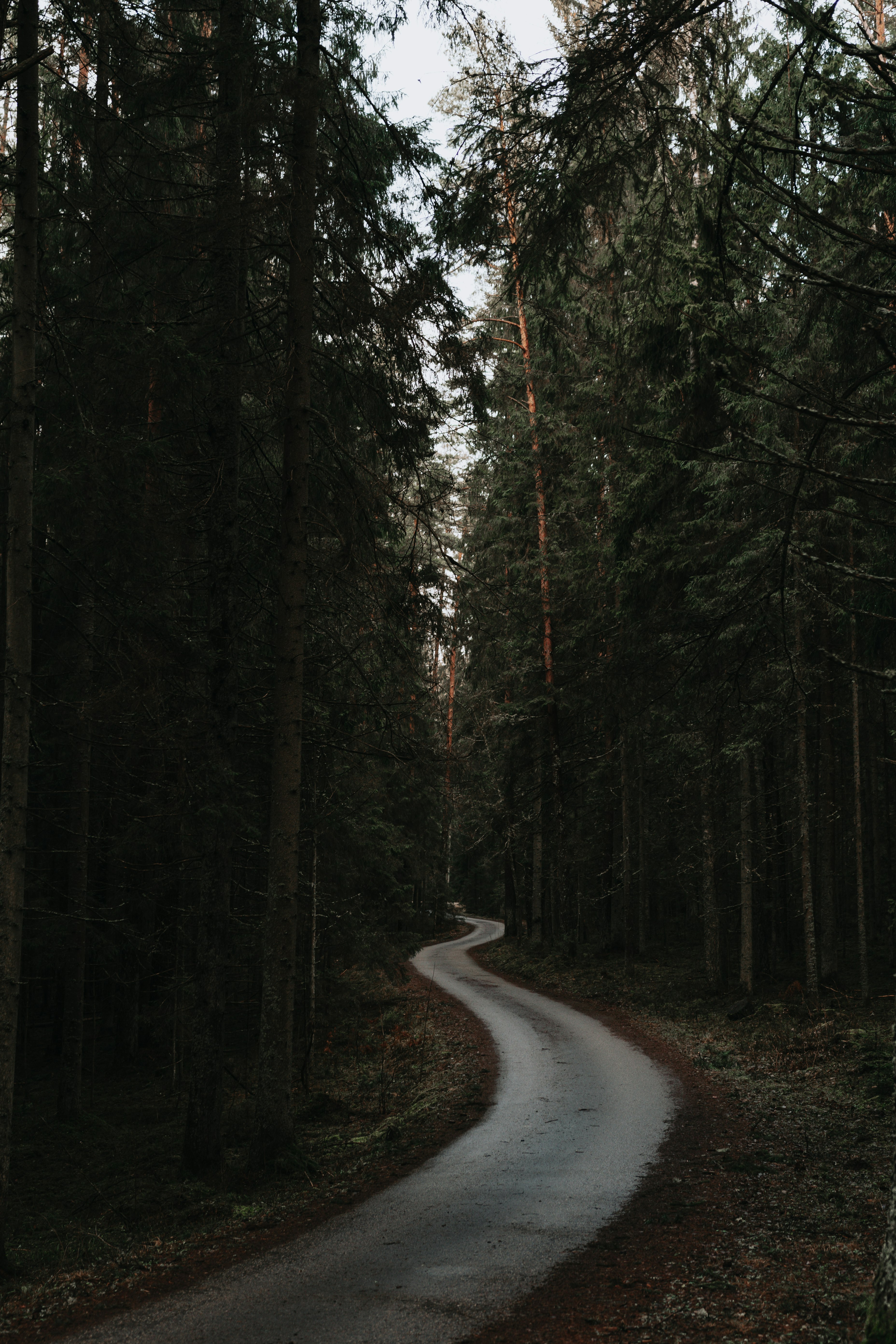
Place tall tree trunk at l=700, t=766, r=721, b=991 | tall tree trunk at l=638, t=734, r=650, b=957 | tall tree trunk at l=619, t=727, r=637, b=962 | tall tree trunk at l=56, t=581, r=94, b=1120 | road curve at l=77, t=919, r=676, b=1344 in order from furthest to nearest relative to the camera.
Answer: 1. tall tree trunk at l=638, t=734, r=650, b=957
2. tall tree trunk at l=619, t=727, r=637, b=962
3. tall tree trunk at l=700, t=766, r=721, b=991
4. tall tree trunk at l=56, t=581, r=94, b=1120
5. road curve at l=77, t=919, r=676, b=1344

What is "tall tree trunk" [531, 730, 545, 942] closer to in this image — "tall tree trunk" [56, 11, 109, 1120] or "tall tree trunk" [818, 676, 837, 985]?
"tall tree trunk" [818, 676, 837, 985]

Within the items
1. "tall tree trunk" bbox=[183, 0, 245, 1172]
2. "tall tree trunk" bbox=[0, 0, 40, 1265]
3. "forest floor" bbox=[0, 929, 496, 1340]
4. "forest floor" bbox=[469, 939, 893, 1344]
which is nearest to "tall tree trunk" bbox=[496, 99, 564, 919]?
"forest floor" bbox=[0, 929, 496, 1340]

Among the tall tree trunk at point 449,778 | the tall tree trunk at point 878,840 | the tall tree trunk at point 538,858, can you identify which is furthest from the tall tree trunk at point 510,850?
the tall tree trunk at point 878,840

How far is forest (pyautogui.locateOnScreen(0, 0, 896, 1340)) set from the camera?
7.56 m

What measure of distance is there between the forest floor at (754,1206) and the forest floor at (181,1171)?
277cm

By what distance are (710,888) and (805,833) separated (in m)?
4.07

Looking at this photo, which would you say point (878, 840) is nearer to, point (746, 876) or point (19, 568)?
point (746, 876)

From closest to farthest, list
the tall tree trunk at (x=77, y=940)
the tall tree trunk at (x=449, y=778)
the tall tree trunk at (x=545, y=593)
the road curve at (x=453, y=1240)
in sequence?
the road curve at (x=453, y=1240), the tall tree trunk at (x=77, y=940), the tall tree trunk at (x=545, y=593), the tall tree trunk at (x=449, y=778)

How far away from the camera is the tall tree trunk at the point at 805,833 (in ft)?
54.6

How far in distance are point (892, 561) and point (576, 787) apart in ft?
55.8

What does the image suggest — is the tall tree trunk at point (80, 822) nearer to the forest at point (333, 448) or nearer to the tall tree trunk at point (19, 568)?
the forest at point (333, 448)

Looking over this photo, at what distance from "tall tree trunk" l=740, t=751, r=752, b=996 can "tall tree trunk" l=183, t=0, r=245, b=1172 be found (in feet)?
38.1

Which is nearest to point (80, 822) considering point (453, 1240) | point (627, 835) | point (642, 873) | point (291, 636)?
point (291, 636)

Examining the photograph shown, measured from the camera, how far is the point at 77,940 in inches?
602
